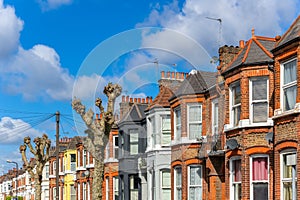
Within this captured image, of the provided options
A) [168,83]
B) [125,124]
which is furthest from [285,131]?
[125,124]

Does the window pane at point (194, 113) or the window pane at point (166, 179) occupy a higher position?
the window pane at point (194, 113)

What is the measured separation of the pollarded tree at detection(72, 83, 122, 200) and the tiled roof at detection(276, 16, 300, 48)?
7218 millimetres

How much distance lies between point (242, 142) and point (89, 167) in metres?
24.6

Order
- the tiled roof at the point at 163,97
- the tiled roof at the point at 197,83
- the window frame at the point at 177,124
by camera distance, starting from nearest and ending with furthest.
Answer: the tiled roof at the point at 197,83 → the window frame at the point at 177,124 → the tiled roof at the point at 163,97

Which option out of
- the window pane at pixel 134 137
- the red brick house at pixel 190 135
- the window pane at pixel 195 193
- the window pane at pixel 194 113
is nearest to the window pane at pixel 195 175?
the red brick house at pixel 190 135

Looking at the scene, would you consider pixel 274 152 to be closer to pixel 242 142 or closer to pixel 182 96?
pixel 242 142

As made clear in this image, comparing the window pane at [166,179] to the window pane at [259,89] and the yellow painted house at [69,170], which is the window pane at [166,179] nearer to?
the window pane at [259,89]

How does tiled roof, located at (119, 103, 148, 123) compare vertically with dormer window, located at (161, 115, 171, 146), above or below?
above

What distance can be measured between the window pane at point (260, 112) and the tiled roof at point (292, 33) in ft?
9.37

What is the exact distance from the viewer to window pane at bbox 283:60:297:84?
18.8 meters

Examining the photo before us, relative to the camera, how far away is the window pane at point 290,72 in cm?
1884

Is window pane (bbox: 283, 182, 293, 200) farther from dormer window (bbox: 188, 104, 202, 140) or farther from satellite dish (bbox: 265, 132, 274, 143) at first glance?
dormer window (bbox: 188, 104, 202, 140)

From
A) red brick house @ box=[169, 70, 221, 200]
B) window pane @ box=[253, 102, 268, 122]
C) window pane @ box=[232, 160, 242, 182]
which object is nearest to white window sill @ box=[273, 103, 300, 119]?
window pane @ box=[253, 102, 268, 122]

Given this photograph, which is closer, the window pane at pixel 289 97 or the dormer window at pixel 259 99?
the window pane at pixel 289 97
